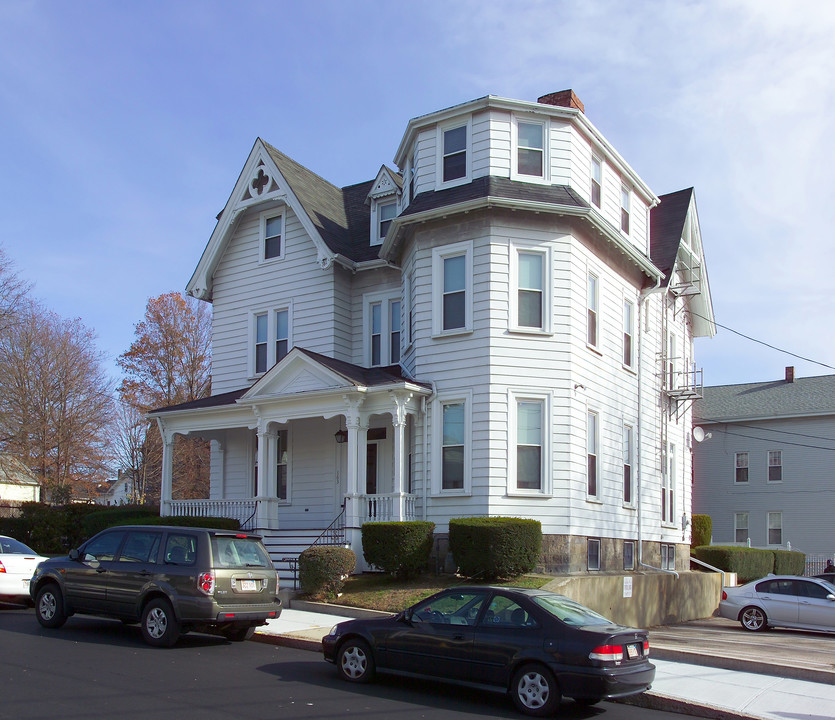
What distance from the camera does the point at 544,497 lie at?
19156 millimetres

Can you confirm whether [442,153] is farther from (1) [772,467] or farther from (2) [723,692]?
(1) [772,467]

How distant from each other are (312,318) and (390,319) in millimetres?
2204

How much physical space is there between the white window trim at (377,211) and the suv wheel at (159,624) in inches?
567

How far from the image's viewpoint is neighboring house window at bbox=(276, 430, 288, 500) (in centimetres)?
2384

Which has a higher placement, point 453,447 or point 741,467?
point 453,447

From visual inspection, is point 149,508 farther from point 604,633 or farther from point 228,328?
point 604,633

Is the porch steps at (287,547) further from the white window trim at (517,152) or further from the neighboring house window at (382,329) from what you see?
the white window trim at (517,152)

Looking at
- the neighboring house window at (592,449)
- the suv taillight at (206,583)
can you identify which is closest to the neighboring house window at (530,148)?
the neighboring house window at (592,449)

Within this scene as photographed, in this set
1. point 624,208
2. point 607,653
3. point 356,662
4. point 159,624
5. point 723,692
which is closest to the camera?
point 607,653

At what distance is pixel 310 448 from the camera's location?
919 inches

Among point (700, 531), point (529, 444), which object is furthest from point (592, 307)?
point (700, 531)

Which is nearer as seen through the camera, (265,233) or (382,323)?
(382,323)

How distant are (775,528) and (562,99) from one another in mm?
26652

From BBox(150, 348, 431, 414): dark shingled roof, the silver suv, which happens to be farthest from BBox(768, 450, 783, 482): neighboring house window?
the silver suv
